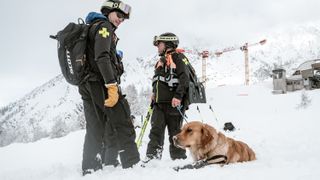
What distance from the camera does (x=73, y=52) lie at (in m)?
4.62

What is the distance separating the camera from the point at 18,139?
309ft

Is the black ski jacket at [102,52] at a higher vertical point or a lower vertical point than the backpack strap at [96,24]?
lower

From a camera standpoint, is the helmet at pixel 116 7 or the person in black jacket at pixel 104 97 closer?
the person in black jacket at pixel 104 97

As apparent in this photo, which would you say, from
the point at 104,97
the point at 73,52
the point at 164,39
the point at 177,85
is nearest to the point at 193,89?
the point at 177,85

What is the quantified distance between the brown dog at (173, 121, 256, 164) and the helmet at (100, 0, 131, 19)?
1847 millimetres

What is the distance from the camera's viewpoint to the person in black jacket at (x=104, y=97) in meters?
4.57

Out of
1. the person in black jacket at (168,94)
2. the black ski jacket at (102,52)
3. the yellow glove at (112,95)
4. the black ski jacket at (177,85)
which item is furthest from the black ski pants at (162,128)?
the yellow glove at (112,95)

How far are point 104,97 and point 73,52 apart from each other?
2.38 feet

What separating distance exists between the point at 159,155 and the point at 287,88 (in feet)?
197

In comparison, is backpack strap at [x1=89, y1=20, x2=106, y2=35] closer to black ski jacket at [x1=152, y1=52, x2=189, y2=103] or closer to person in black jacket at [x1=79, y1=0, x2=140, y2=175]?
person in black jacket at [x1=79, y1=0, x2=140, y2=175]

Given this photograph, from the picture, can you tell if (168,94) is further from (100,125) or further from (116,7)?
(116,7)

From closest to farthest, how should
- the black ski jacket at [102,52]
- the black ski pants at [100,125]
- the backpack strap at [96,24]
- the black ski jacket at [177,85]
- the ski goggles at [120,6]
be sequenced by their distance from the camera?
1. the black ski jacket at [102,52]
2. the backpack strap at [96,24]
3. the black ski pants at [100,125]
4. the ski goggles at [120,6]
5. the black ski jacket at [177,85]

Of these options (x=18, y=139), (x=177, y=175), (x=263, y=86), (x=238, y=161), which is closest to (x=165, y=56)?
(x=238, y=161)

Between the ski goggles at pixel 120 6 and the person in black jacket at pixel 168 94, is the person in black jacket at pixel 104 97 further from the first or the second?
the person in black jacket at pixel 168 94
